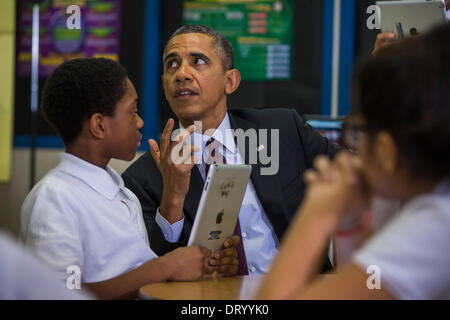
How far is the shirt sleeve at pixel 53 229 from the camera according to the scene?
51.7 inches

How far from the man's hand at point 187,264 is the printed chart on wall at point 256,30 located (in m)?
2.26

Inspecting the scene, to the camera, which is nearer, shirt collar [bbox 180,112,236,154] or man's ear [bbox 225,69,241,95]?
shirt collar [bbox 180,112,236,154]

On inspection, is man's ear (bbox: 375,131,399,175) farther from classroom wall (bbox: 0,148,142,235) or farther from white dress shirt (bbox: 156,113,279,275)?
classroom wall (bbox: 0,148,142,235)

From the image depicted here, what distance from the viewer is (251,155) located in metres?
2.09

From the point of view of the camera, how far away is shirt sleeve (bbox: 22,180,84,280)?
4.31 feet

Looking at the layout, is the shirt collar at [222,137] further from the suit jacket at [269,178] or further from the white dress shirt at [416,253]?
the white dress shirt at [416,253]

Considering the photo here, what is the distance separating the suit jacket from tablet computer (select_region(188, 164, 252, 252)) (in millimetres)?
219

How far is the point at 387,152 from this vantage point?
846 mm

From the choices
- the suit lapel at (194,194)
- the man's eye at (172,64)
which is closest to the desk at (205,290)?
the suit lapel at (194,194)

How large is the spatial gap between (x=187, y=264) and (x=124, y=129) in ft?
1.38

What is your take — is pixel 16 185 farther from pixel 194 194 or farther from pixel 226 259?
pixel 226 259

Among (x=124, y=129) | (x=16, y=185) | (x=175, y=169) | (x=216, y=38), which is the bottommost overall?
(x=16, y=185)

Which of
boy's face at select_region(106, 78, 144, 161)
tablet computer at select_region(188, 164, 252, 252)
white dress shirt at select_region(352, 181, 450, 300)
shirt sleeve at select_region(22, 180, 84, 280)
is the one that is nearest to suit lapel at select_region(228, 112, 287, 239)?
tablet computer at select_region(188, 164, 252, 252)

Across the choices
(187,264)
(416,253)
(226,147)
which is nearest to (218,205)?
(187,264)
